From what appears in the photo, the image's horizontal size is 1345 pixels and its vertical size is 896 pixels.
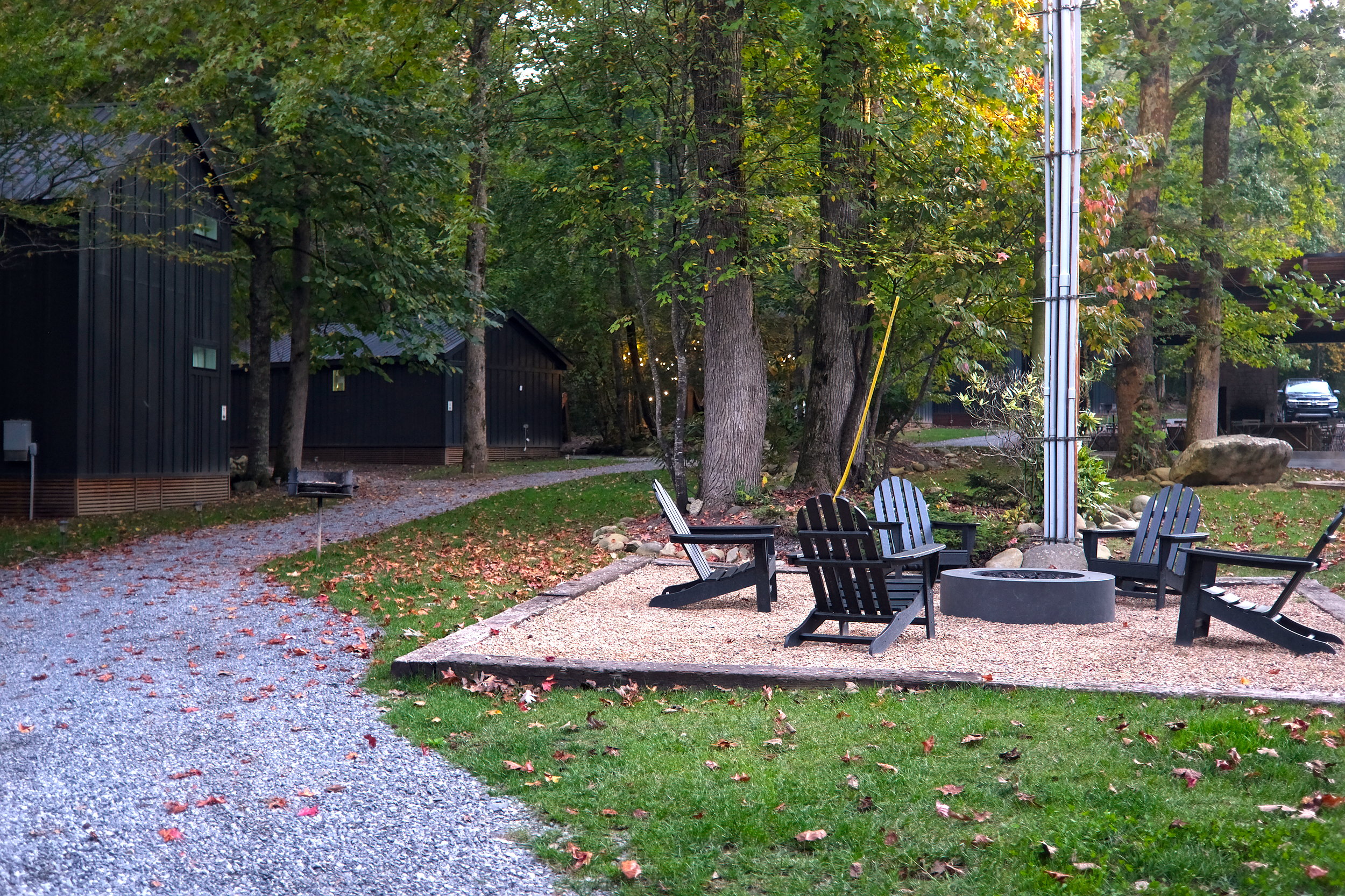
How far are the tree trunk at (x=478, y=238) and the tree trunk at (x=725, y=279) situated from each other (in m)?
2.75

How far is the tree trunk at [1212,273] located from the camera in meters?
19.5

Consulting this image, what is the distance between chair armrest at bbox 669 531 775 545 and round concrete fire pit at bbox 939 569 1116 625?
4.40ft

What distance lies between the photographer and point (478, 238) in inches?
907

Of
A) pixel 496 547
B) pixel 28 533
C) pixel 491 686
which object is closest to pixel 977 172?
pixel 496 547

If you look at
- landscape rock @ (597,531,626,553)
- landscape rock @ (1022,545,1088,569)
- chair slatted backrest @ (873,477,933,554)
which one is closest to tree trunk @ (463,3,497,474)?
landscape rock @ (597,531,626,553)

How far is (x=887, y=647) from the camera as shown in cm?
648

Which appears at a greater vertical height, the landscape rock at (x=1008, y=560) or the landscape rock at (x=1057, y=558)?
the landscape rock at (x=1057, y=558)

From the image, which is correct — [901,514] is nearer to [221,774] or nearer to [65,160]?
[221,774]

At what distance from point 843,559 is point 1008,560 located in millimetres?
3547

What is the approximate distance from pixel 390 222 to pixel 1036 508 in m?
11.6

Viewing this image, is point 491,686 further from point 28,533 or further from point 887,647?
point 28,533

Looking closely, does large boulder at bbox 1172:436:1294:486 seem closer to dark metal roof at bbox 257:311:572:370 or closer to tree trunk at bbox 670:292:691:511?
tree trunk at bbox 670:292:691:511

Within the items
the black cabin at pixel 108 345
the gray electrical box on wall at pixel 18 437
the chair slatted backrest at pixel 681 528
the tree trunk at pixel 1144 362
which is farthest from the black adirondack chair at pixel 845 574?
the tree trunk at pixel 1144 362

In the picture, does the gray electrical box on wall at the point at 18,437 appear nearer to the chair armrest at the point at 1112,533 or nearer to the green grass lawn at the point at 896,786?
the green grass lawn at the point at 896,786
